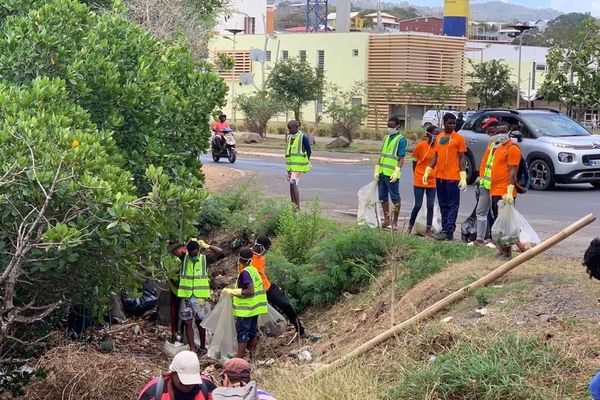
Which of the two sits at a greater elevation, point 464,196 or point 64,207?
point 64,207

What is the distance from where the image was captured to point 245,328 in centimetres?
1098

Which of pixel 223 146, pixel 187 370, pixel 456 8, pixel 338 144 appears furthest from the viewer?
pixel 456 8

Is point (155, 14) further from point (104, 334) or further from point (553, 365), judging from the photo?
point (553, 365)

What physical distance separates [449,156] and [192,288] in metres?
3.92

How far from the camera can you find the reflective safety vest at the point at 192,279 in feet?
37.9

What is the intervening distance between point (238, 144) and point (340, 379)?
31.6 m

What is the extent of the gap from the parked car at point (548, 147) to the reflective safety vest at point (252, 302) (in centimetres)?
1008

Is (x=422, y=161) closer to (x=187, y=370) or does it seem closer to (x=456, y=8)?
(x=187, y=370)

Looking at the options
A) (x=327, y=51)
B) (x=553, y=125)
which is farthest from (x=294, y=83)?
(x=553, y=125)

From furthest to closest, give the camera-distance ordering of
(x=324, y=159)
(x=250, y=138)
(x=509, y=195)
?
(x=250, y=138) < (x=324, y=159) < (x=509, y=195)

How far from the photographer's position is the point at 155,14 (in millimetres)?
23031

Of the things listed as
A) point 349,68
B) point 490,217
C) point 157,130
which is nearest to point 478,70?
point 349,68

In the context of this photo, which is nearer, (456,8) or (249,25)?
(456,8)

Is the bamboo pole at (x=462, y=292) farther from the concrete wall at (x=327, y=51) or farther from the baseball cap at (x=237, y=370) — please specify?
the concrete wall at (x=327, y=51)
